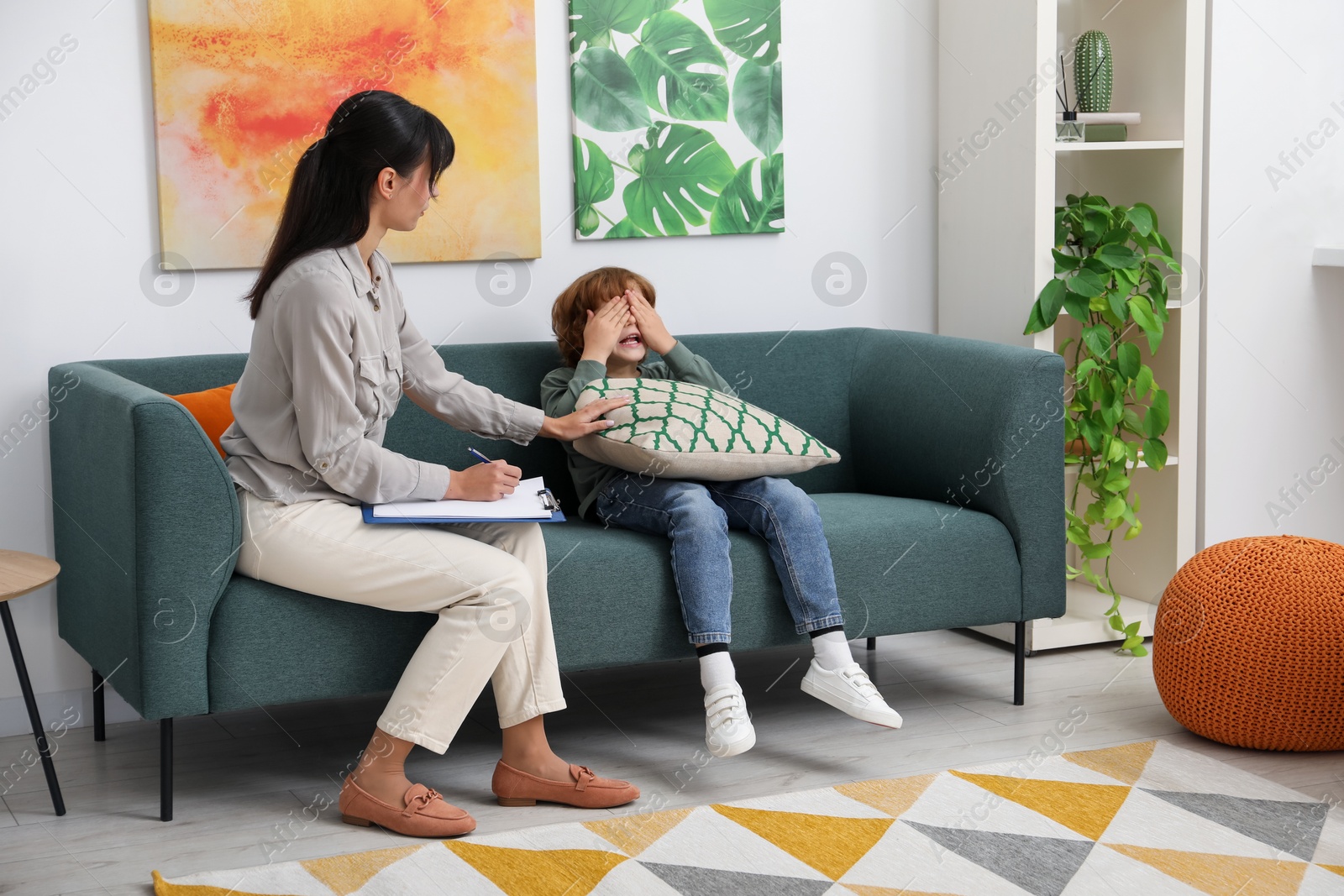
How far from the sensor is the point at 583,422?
7.98 ft

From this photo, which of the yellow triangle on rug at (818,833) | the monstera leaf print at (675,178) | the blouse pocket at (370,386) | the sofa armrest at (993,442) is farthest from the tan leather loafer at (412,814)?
the monstera leaf print at (675,178)

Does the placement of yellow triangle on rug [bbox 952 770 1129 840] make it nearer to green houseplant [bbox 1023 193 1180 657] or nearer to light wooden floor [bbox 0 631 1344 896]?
light wooden floor [bbox 0 631 1344 896]

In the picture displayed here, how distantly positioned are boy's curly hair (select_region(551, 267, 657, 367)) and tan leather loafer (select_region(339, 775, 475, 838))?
3.23ft

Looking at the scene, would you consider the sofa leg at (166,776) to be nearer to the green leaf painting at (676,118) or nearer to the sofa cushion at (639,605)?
the sofa cushion at (639,605)

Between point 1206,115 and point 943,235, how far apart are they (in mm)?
655

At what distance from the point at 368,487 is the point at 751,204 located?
1.39 metres

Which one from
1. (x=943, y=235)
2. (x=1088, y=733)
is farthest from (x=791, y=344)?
(x=1088, y=733)

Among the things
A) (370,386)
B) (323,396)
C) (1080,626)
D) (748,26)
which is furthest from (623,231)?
(1080,626)

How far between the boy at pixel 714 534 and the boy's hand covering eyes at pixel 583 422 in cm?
11

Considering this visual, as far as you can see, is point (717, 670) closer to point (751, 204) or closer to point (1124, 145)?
point (751, 204)

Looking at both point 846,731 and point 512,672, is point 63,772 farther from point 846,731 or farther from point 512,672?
Answer: point 846,731

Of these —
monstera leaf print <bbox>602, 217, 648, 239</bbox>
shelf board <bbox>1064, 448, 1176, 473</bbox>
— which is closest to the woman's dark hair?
monstera leaf print <bbox>602, 217, 648, 239</bbox>

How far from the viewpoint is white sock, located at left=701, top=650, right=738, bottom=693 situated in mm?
2275

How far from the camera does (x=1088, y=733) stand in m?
2.53
